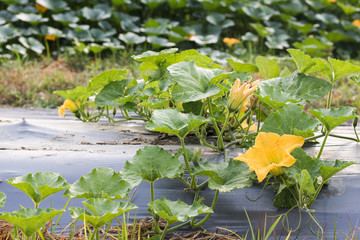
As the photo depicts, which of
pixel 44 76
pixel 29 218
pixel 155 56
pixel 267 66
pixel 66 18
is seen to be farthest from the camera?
pixel 66 18

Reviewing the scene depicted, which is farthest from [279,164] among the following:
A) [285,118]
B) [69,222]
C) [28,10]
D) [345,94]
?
[28,10]

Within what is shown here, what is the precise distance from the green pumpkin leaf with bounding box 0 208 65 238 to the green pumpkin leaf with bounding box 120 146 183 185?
0.24 metres

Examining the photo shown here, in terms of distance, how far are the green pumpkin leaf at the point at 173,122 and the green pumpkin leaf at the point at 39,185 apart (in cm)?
25

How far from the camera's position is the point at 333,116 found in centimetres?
123

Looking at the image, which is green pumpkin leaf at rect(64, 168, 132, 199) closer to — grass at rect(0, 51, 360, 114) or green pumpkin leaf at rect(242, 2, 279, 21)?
grass at rect(0, 51, 360, 114)

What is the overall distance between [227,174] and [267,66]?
0.56 meters

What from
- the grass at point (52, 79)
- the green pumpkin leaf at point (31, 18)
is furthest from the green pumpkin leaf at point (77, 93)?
the green pumpkin leaf at point (31, 18)

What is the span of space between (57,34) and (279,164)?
389cm

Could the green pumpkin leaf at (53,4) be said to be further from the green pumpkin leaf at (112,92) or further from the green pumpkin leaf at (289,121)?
Answer: the green pumpkin leaf at (289,121)

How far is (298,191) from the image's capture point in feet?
3.98

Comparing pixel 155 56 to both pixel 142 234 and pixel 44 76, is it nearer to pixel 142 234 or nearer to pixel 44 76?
pixel 142 234

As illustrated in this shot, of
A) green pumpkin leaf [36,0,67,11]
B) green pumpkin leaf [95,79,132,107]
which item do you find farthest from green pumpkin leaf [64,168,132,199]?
green pumpkin leaf [36,0,67,11]

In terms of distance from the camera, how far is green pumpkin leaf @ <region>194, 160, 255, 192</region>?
45.9 inches

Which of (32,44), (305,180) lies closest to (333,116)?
(305,180)
